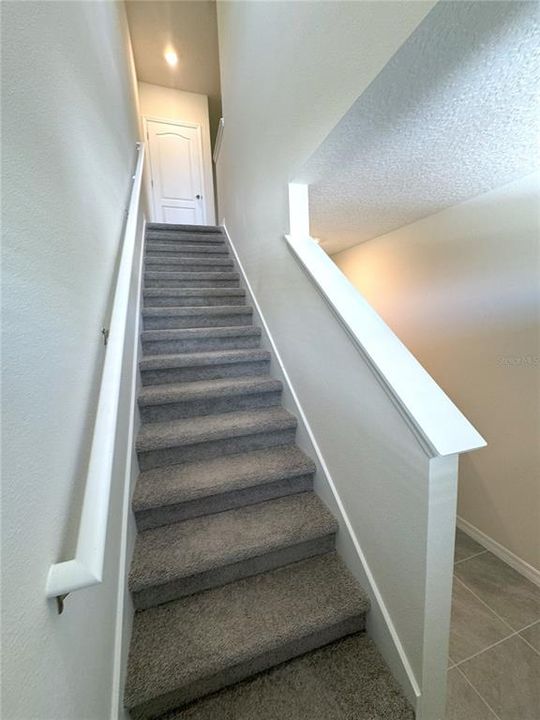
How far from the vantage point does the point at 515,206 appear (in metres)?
1.49

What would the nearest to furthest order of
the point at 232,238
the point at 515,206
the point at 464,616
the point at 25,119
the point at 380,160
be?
the point at 25,119
the point at 380,160
the point at 464,616
the point at 515,206
the point at 232,238

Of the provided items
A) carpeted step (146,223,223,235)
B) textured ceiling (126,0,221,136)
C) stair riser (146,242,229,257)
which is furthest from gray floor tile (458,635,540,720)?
textured ceiling (126,0,221,136)

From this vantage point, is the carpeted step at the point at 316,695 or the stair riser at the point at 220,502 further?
the stair riser at the point at 220,502

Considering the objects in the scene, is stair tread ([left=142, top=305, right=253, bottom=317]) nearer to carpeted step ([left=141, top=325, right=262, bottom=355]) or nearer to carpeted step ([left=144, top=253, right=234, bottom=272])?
carpeted step ([left=141, top=325, right=262, bottom=355])

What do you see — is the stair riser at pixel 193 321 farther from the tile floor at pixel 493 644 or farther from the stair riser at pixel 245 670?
the tile floor at pixel 493 644

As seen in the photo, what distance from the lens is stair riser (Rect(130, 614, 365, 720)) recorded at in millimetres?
861

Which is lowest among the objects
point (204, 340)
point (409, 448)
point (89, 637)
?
point (89, 637)

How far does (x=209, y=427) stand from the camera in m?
1.52

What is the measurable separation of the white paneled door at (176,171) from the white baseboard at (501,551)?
16.0 ft

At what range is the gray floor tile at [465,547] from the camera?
1.72 metres

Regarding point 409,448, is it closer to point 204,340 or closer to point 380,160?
point 380,160

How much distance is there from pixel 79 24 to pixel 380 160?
1328mm

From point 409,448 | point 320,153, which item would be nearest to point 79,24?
point 320,153

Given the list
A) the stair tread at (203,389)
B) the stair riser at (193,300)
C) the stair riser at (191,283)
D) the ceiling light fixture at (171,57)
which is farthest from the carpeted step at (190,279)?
the ceiling light fixture at (171,57)
